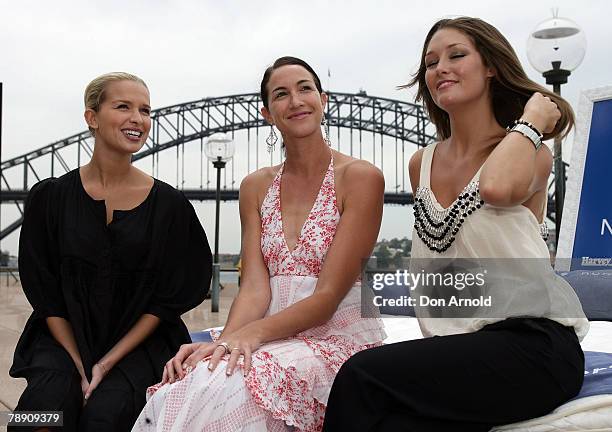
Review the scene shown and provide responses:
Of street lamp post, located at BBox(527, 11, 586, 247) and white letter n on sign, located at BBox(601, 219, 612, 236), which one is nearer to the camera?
white letter n on sign, located at BBox(601, 219, 612, 236)

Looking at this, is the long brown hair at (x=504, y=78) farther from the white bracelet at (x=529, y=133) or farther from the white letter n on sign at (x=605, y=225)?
the white letter n on sign at (x=605, y=225)

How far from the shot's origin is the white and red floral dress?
4.60 feet

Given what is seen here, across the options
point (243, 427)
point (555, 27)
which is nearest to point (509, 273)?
point (243, 427)

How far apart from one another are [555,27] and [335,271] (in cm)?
335

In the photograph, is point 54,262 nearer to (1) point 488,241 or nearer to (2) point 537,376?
(1) point 488,241

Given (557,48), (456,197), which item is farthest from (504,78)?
(557,48)

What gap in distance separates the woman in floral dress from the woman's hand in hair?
1.54 ft

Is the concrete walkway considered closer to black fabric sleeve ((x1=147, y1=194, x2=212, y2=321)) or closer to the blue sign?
black fabric sleeve ((x1=147, y1=194, x2=212, y2=321))

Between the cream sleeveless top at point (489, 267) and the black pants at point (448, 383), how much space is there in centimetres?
8

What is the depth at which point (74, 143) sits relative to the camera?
3250 cm

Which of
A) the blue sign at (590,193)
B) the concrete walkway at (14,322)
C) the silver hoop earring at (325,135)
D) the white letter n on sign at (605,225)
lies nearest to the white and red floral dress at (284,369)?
the silver hoop earring at (325,135)

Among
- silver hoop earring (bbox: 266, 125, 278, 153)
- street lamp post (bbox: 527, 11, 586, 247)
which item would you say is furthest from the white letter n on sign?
silver hoop earring (bbox: 266, 125, 278, 153)

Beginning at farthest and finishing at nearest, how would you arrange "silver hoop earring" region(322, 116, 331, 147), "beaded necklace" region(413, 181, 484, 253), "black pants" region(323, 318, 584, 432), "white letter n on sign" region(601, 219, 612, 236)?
"white letter n on sign" region(601, 219, 612, 236)
"silver hoop earring" region(322, 116, 331, 147)
"beaded necklace" region(413, 181, 484, 253)
"black pants" region(323, 318, 584, 432)

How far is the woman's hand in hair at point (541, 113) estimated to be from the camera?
1.52 m
